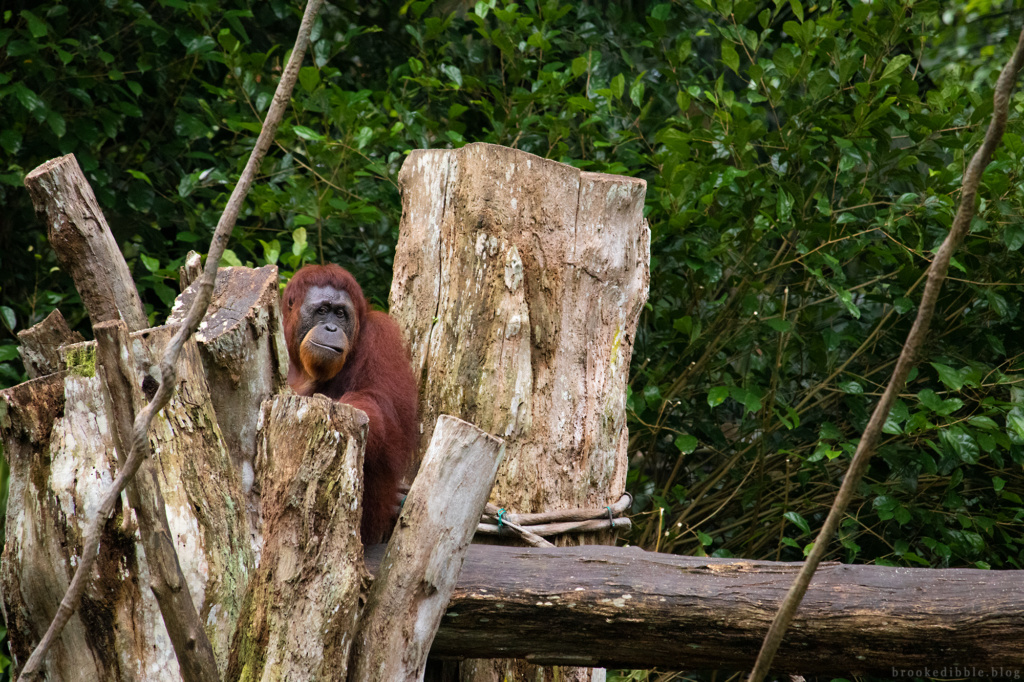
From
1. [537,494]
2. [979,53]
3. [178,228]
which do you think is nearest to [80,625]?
[537,494]

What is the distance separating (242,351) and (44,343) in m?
0.46

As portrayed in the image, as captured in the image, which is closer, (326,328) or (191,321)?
(191,321)

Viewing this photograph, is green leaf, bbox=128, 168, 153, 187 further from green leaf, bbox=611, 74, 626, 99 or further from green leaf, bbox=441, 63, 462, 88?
green leaf, bbox=611, 74, 626, 99

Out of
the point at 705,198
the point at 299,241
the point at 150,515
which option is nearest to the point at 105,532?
the point at 150,515

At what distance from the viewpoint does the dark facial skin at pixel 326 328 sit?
2.82 meters

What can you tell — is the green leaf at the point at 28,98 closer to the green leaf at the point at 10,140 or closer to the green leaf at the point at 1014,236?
the green leaf at the point at 10,140

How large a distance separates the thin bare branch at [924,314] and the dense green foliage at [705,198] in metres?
2.33

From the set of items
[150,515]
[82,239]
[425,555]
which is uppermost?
[82,239]

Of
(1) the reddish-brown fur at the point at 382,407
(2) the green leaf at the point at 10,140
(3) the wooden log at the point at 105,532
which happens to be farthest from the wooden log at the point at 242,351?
(2) the green leaf at the point at 10,140

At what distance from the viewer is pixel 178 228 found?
4.50m

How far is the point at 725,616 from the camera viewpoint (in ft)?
6.63

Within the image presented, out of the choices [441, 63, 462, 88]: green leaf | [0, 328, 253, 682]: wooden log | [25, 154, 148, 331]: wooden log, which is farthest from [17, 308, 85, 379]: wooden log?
[441, 63, 462, 88]: green leaf

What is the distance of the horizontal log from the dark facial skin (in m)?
0.98

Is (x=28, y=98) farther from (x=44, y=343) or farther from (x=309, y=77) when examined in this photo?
(x=44, y=343)
